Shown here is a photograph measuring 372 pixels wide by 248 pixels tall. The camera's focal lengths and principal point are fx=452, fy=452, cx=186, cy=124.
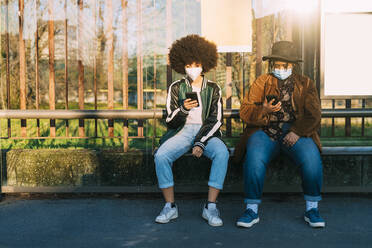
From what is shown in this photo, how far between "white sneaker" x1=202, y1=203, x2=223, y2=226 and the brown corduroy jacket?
713mm

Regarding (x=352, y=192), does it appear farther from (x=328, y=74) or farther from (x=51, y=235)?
(x=51, y=235)

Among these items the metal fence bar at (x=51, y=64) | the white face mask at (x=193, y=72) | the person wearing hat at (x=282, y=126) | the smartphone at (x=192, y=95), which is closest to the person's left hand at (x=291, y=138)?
the person wearing hat at (x=282, y=126)

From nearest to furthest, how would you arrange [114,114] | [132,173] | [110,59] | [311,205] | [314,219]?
[314,219]
[311,205]
[114,114]
[132,173]
[110,59]

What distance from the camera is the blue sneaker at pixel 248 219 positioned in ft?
11.8

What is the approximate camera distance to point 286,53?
13.1 feet

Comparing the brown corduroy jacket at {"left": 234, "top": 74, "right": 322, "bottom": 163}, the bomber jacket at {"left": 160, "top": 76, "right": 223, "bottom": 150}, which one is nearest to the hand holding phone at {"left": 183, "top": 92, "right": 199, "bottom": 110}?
the bomber jacket at {"left": 160, "top": 76, "right": 223, "bottom": 150}

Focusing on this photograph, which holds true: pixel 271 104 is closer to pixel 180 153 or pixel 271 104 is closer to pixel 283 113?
pixel 283 113

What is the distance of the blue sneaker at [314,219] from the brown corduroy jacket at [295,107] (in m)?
0.63

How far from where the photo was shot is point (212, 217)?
3699 millimetres

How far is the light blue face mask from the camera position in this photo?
13.2ft

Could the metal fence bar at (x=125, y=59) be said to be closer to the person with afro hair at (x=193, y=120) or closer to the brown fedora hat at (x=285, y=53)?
the person with afro hair at (x=193, y=120)

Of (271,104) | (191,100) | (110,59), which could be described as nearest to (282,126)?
(271,104)

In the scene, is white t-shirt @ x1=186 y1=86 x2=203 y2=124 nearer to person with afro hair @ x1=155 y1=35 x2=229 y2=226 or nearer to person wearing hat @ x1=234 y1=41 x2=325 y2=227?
person with afro hair @ x1=155 y1=35 x2=229 y2=226

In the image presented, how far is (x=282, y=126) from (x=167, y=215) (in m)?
1.30
